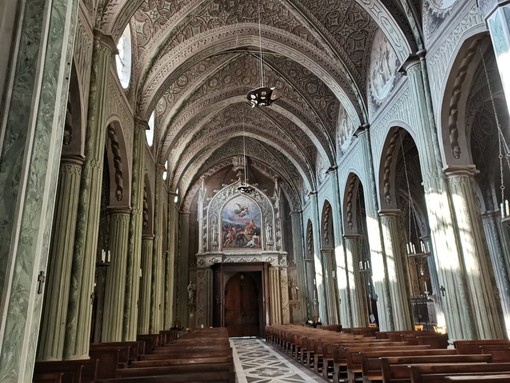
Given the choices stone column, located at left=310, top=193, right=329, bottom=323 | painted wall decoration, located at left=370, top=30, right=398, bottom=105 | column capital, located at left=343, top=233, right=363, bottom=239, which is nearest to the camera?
painted wall decoration, located at left=370, top=30, right=398, bottom=105

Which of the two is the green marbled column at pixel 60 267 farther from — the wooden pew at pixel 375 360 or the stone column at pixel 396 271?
the stone column at pixel 396 271

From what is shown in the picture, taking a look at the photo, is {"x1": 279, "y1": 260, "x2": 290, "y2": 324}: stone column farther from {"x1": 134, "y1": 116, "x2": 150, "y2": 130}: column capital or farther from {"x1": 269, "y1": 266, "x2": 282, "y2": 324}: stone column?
{"x1": 134, "y1": 116, "x2": 150, "y2": 130}: column capital

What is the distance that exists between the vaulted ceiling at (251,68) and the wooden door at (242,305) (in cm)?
781

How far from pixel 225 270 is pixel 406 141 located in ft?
42.0

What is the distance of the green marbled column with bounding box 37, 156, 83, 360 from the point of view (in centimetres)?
598

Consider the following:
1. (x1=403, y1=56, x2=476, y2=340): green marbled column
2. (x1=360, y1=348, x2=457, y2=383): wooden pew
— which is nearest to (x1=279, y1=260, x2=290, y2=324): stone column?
(x1=403, y1=56, x2=476, y2=340): green marbled column

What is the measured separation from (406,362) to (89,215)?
5713 mm

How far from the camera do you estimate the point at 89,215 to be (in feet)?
23.0

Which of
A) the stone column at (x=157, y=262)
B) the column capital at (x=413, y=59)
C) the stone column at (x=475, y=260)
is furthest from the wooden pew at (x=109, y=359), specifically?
the column capital at (x=413, y=59)

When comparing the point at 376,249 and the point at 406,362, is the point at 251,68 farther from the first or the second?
the point at 406,362

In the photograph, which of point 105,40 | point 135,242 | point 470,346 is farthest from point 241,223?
point 470,346

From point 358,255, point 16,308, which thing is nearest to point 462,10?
point 16,308

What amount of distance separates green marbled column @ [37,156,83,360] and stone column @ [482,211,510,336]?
15.0 meters

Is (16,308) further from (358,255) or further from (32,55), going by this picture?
(358,255)
